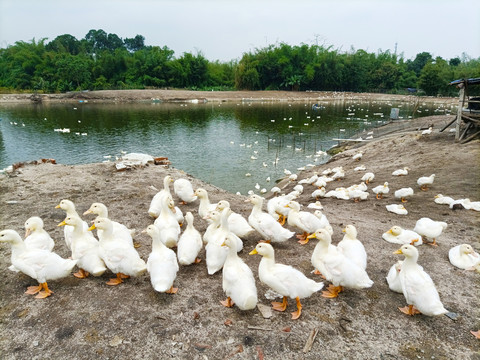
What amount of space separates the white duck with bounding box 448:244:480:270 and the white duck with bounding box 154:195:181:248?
537 cm

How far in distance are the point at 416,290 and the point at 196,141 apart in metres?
23.3

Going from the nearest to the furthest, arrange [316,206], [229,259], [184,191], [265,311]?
[265,311], [229,259], [184,191], [316,206]

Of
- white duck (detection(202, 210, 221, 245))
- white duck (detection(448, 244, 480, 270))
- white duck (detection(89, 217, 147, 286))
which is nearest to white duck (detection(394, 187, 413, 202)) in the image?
white duck (detection(448, 244, 480, 270))

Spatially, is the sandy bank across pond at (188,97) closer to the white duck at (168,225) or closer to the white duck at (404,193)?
the white duck at (404,193)

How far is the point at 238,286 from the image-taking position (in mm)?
4062

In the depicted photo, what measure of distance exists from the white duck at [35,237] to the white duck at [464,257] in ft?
24.7

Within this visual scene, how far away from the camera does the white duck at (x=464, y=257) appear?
529 cm

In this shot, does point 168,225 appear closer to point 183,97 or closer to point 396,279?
point 396,279

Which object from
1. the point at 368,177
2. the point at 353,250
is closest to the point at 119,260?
the point at 353,250

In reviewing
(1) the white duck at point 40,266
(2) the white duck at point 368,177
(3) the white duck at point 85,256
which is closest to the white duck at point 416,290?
(3) the white duck at point 85,256

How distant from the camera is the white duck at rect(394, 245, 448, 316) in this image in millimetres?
3936

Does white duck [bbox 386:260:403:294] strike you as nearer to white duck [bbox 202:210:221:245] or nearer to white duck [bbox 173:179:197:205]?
white duck [bbox 202:210:221:245]

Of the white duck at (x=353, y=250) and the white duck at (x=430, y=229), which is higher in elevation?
the white duck at (x=353, y=250)

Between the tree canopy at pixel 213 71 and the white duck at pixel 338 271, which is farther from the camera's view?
the tree canopy at pixel 213 71
